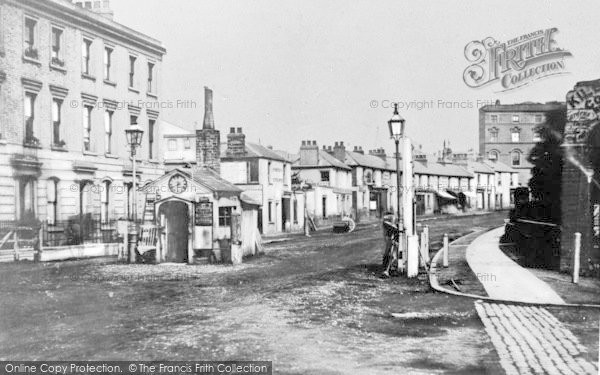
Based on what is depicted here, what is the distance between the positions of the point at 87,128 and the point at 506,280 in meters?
20.3

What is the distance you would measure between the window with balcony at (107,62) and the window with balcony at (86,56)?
1028 millimetres

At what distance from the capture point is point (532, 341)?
800 cm

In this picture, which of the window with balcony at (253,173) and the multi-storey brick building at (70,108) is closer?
the multi-storey brick building at (70,108)

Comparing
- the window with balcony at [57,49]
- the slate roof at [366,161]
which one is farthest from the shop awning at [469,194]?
the window with balcony at [57,49]

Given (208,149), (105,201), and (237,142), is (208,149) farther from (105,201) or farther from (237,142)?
(237,142)

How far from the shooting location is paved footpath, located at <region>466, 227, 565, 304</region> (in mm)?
11336

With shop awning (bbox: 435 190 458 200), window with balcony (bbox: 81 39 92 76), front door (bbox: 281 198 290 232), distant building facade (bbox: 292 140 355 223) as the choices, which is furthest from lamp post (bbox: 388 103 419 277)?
shop awning (bbox: 435 190 458 200)

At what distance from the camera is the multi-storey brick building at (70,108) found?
73.8 ft

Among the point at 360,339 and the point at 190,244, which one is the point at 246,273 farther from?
the point at 360,339

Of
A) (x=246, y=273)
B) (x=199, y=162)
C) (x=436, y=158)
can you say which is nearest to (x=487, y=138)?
(x=436, y=158)

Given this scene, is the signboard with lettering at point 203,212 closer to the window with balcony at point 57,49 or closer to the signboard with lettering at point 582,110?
the signboard with lettering at point 582,110

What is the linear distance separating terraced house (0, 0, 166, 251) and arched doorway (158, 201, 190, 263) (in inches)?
255

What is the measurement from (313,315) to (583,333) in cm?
407

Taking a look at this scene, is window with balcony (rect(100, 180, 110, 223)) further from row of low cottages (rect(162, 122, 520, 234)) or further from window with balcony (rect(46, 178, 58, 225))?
row of low cottages (rect(162, 122, 520, 234))
